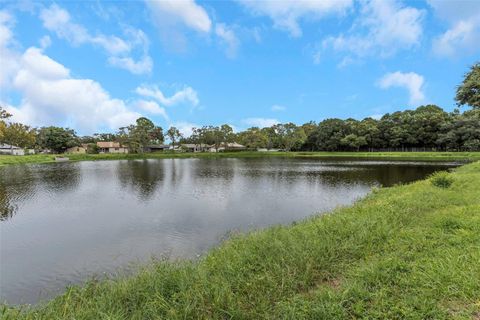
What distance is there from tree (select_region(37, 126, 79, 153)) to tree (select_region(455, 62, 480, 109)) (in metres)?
96.4

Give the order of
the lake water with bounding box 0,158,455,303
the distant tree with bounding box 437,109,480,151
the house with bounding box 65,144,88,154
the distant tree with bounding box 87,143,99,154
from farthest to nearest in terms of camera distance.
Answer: the house with bounding box 65,144,88,154, the distant tree with bounding box 87,143,99,154, the distant tree with bounding box 437,109,480,151, the lake water with bounding box 0,158,455,303

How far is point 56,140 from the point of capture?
283 ft

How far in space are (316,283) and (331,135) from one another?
271ft

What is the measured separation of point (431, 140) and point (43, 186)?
76.0 m

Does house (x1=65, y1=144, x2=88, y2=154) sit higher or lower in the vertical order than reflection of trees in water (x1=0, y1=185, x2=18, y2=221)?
higher

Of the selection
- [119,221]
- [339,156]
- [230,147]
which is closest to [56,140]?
[230,147]

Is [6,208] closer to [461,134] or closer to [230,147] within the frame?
[461,134]

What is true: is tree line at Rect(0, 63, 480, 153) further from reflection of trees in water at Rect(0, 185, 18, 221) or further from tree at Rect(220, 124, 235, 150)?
reflection of trees in water at Rect(0, 185, 18, 221)

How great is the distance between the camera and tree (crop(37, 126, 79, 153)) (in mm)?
86438

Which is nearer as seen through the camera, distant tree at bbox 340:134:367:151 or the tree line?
the tree line

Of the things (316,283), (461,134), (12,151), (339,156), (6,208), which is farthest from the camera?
(12,151)

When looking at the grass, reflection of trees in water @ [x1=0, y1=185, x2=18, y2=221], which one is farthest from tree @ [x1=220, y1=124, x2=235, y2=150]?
the grass

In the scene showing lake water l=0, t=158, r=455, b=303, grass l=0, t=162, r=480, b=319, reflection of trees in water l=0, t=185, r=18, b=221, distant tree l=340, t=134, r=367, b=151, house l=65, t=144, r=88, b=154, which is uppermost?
distant tree l=340, t=134, r=367, b=151

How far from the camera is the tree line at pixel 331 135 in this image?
205 ft
